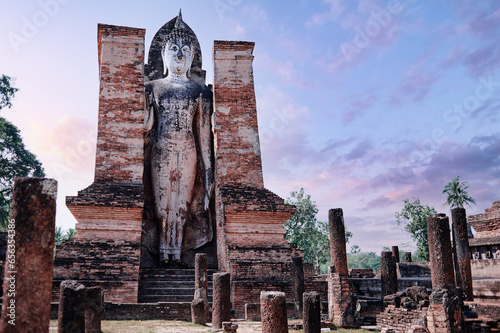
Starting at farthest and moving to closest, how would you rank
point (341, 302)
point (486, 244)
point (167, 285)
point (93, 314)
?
point (486, 244) → point (167, 285) → point (341, 302) → point (93, 314)

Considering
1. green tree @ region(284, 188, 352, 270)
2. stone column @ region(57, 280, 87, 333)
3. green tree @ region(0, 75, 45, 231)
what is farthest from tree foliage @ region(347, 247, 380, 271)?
stone column @ region(57, 280, 87, 333)

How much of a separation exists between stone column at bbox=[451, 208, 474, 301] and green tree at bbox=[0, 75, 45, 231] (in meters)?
20.6

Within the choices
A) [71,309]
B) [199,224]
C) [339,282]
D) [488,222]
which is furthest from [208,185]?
[488,222]

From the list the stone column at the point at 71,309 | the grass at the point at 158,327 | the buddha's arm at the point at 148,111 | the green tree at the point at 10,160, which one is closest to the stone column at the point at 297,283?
the grass at the point at 158,327

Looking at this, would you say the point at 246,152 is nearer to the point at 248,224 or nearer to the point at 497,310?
the point at 248,224

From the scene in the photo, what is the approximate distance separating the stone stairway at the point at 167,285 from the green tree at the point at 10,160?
48.2ft

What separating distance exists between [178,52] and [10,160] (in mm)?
15093

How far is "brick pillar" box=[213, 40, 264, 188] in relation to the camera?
41.8 feet

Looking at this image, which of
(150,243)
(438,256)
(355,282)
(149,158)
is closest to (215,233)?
(150,243)

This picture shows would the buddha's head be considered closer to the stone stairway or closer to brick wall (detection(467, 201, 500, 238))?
the stone stairway

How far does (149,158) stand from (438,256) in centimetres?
873

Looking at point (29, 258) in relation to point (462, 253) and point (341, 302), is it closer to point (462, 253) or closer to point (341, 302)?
point (341, 302)

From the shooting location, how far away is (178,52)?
46.1ft

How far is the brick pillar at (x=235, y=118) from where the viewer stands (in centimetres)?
1275
